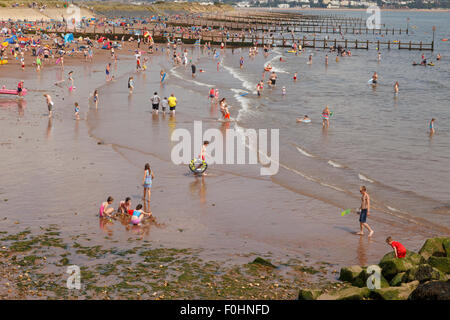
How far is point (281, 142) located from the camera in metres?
28.6

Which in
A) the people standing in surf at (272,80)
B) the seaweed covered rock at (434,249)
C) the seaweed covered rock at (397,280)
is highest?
the people standing in surf at (272,80)

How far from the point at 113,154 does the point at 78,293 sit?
13084 millimetres

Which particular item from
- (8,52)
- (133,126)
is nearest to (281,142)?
(133,126)

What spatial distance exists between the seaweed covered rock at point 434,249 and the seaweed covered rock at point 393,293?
248cm

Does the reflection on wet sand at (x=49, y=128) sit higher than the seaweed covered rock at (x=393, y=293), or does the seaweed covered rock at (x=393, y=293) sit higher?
the reflection on wet sand at (x=49, y=128)

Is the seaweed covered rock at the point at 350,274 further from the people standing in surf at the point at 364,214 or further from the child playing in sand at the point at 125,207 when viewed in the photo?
the child playing in sand at the point at 125,207

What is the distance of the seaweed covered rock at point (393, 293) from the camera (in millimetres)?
10672


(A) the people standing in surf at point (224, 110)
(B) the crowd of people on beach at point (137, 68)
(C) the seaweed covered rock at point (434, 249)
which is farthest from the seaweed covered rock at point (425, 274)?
(A) the people standing in surf at point (224, 110)

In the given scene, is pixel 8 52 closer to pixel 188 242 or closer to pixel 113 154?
pixel 113 154

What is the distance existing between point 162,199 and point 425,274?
925 centimetres

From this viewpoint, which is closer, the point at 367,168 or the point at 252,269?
the point at 252,269

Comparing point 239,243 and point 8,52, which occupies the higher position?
point 8,52

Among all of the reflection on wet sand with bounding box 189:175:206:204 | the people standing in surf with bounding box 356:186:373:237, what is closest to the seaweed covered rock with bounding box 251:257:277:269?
the people standing in surf with bounding box 356:186:373:237
